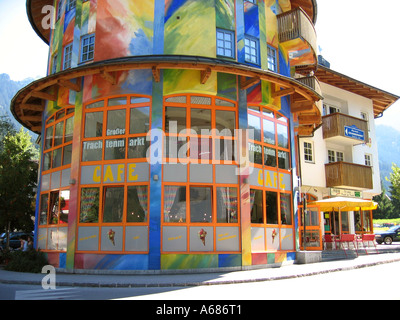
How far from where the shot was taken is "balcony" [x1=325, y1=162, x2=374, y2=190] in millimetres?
26031

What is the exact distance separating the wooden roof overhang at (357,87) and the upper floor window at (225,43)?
1011 centimetres

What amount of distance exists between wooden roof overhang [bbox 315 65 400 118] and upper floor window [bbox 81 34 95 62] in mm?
14479

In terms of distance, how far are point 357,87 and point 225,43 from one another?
1634 cm

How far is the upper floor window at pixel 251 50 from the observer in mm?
17562

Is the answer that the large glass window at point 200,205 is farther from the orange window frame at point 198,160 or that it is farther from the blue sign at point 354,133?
the blue sign at point 354,133

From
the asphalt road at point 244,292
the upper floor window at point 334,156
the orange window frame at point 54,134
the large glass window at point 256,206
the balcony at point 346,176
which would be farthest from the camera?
the upper floor window at point 334,156

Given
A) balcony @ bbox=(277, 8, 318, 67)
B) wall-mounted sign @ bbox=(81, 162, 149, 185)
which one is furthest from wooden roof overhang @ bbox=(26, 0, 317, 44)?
wall-mounted sign @ bbox=(81, 162, 149, 185)

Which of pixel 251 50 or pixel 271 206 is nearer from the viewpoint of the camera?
pixel 271 206

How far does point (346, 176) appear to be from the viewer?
26188mm

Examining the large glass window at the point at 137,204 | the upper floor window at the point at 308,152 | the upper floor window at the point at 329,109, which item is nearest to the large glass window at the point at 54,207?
the large glass window at the point at 137,204

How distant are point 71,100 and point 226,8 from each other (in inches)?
301

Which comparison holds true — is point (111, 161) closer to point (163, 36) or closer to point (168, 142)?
point (168, 142)

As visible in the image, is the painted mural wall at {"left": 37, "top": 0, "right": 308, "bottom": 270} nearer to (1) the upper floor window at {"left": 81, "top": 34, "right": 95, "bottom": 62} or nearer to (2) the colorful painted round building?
(2) the colorful painted round building

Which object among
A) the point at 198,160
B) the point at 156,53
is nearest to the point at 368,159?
the point at 198,160
